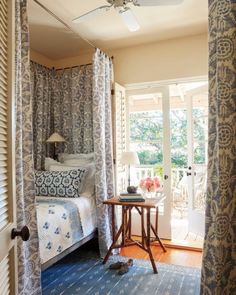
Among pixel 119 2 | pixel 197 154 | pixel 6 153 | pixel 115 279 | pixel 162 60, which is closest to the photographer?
pixel 6 153

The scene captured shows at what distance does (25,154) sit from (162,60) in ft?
7.90

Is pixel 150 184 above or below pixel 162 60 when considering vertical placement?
below

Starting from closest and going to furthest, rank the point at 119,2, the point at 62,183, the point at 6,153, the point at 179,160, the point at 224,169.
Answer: the point at 6,153 → the point at 224,169 → the point at 119,2 → the point at 62,183 → the point at 179,160

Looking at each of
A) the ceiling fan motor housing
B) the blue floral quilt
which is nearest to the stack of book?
the blue floral quilt

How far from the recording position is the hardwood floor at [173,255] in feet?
9.59

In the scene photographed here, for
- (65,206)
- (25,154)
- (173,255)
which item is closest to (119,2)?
(25,154)

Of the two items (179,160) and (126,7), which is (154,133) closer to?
(126,7)

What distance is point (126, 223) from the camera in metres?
3.11

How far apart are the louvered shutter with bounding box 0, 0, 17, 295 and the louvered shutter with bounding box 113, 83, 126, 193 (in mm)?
2453

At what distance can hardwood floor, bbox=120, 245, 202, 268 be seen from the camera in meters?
2.92

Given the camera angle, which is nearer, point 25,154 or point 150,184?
point 25,154

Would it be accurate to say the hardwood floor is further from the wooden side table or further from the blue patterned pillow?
the blue patterned pillow

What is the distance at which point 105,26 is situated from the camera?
3.10 metres

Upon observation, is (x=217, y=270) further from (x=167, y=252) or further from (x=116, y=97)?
(x=116, y=97)
